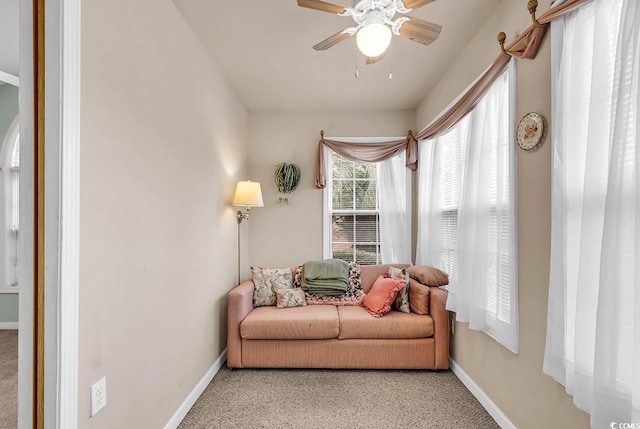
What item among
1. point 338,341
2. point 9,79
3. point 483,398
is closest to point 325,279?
point 338,341

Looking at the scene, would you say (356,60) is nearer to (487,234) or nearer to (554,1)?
(554,1)

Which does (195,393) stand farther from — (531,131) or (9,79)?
(531,131)

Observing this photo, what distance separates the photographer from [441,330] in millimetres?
2910

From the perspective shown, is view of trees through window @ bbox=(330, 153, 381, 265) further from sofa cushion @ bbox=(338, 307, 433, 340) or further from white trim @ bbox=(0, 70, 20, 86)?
white trim @ bbox=(0, 70, 20, 86)

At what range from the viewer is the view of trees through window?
13.8ft

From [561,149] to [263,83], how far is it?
8.74ft

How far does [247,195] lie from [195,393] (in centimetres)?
178

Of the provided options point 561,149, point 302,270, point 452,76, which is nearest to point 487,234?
point 561,149

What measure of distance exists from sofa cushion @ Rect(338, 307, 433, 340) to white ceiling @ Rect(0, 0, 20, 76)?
2674 mm

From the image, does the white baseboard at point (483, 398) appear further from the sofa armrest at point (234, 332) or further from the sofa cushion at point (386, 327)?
the sofa armrest at point (234, 332)

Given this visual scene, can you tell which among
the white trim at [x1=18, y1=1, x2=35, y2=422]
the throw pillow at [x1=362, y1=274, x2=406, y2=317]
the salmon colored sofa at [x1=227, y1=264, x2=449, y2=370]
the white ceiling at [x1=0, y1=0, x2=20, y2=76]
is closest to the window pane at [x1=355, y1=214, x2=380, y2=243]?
the throw pillow at [x1=362, y1=274, x2=406, y2=317]

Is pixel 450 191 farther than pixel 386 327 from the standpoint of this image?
Yes

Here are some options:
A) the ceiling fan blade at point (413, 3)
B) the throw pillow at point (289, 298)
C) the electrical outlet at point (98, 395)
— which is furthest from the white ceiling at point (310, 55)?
the electrical outlet at point (98, 395)

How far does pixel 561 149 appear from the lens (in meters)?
1.57
